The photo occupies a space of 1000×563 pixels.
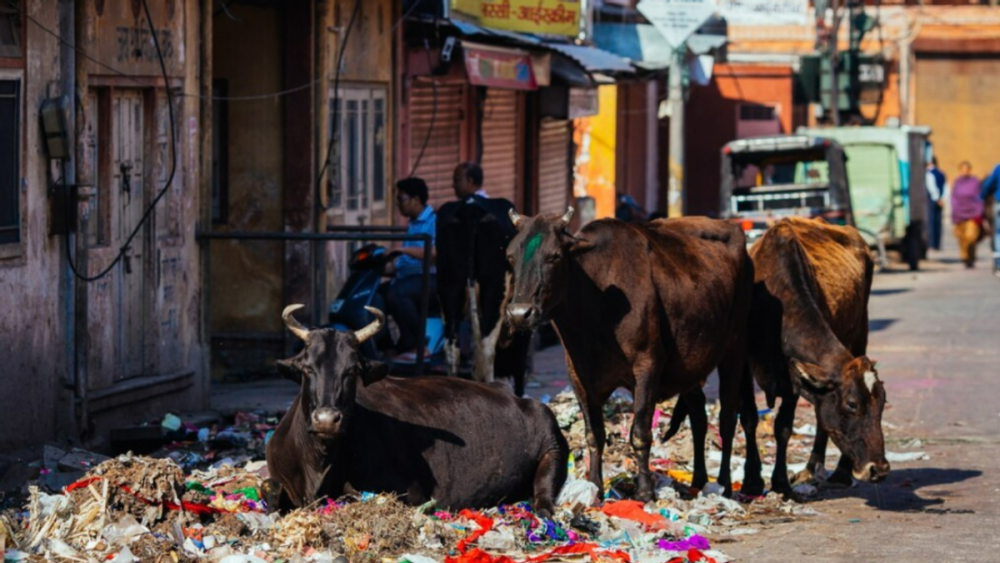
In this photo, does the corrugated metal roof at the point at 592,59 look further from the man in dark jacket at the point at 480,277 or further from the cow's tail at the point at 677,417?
the cow's tail at the point at 677,417

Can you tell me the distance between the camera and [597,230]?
9.23 m

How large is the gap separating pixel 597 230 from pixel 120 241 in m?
3.70

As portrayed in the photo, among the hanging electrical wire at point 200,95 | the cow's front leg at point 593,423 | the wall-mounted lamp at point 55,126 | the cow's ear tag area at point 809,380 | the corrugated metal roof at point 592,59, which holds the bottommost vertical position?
the cow's front leg at point 593,423

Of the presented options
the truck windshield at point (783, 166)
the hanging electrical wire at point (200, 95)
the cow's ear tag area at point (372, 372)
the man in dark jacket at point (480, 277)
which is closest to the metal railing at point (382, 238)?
the man in dark jacket at point (480, 277)

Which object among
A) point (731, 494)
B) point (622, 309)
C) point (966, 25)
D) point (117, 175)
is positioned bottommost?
point (731, 494)

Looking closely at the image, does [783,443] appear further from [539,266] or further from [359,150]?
[359,150]

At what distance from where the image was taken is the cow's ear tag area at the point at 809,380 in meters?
9.72

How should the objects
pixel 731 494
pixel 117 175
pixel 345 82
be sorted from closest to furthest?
pixel 731 494, pixel 117 175, pixel 345 82

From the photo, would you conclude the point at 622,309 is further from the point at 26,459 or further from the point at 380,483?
the point at 26,459

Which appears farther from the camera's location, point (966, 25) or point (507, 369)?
point (966, 25)

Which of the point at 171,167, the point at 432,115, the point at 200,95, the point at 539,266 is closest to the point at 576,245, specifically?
the point at 539,266

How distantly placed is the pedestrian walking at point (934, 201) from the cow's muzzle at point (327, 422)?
88.8 ft

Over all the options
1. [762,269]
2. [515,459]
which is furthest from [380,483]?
[762,269]

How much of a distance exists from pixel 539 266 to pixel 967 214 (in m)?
23.1
